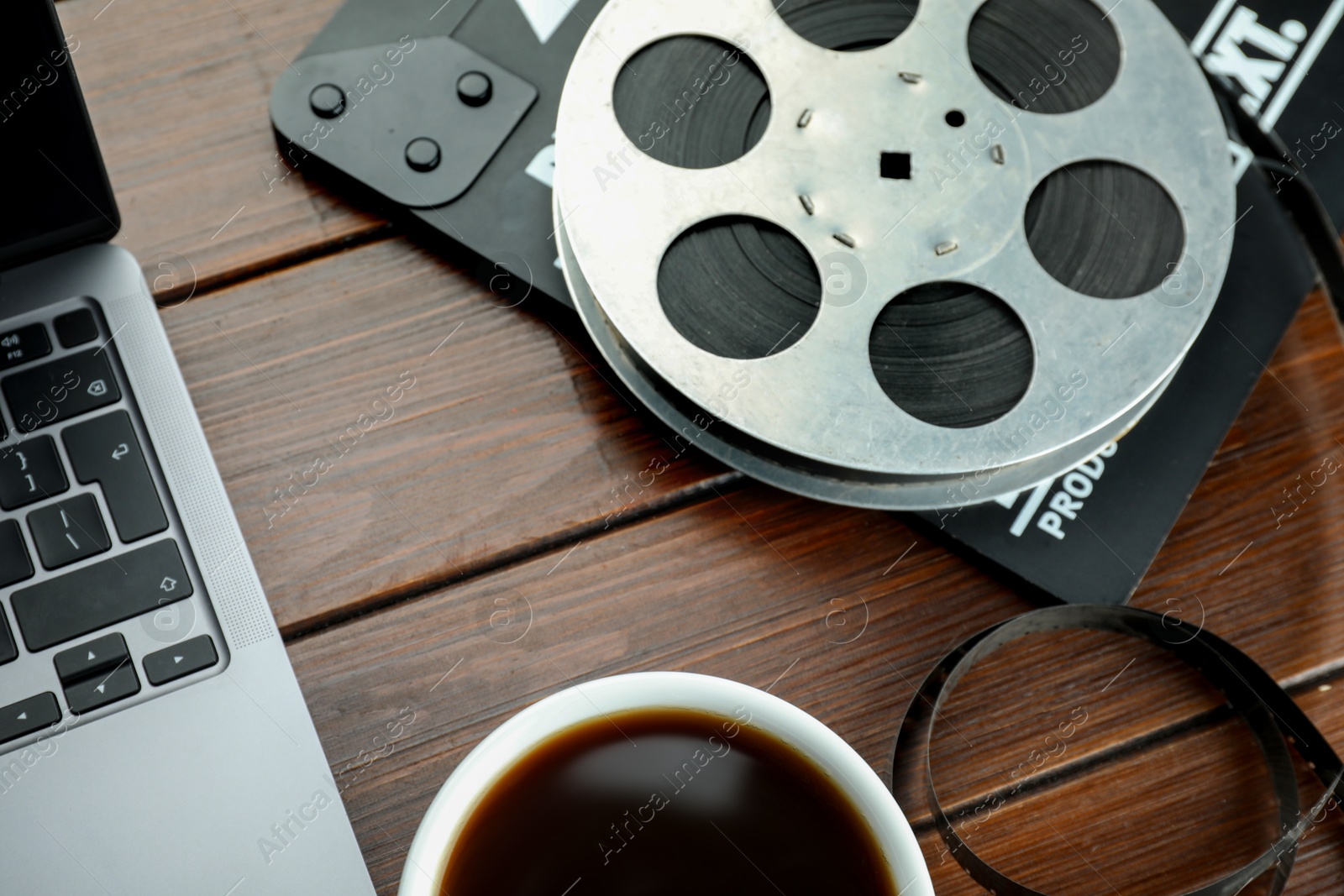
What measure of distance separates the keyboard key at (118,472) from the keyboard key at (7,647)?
0.05 metres

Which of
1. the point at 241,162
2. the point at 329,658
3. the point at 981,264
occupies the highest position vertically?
the point at 981,264

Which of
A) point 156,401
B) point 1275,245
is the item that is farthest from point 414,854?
point 1275,245

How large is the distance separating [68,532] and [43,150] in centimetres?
15

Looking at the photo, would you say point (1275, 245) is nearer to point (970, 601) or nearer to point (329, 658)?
point (970, 601)

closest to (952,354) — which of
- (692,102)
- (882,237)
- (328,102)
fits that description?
(882,237)

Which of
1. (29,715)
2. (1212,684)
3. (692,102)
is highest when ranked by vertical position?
(692,102)

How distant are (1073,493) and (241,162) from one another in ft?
1.39

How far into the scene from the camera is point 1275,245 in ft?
1.68

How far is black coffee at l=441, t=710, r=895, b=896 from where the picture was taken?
33 cm

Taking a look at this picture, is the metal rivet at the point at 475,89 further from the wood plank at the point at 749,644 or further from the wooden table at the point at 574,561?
the wood plank at the point at 749,644

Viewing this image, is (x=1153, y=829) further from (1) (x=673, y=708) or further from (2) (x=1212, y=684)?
(1) (x=673, y=708)

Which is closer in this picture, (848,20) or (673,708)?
(673,708)

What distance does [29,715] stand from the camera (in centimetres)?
38

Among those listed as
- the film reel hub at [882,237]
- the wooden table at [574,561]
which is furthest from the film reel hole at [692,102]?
the wooden table at [574,561]
